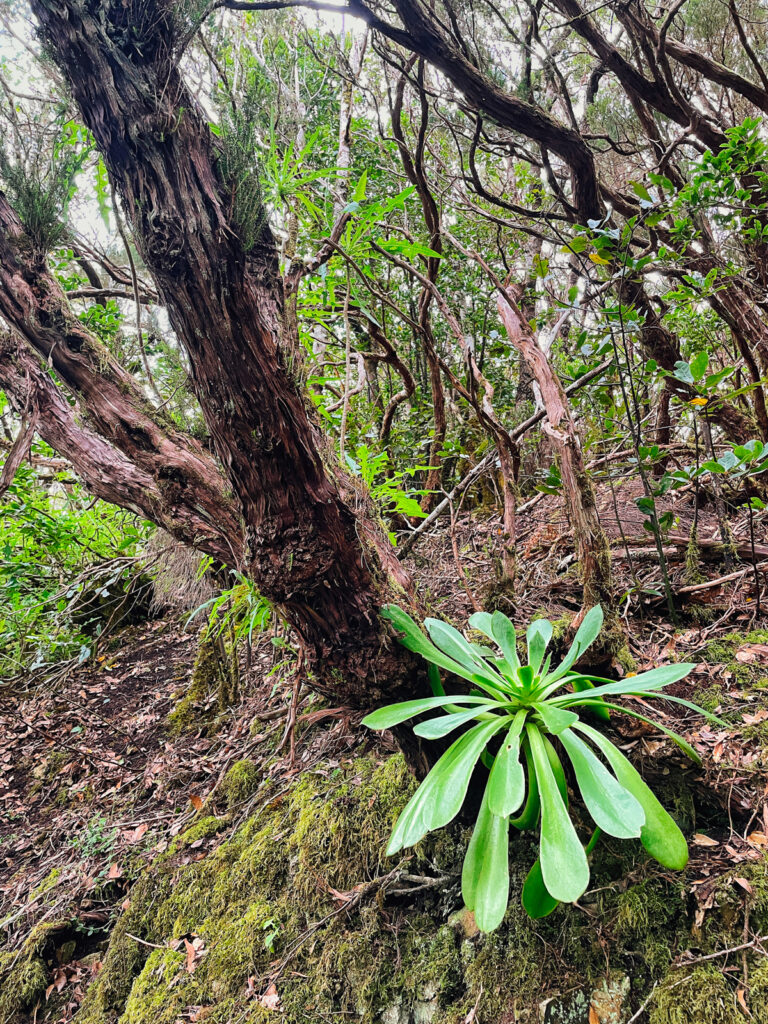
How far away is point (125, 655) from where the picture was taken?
4094 mm

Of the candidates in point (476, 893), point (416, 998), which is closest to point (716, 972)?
point (476, 893)

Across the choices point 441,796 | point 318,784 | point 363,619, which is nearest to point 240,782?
point 318,784

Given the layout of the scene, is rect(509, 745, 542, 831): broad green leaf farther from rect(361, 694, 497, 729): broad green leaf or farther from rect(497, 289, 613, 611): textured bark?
rect(497, 289, 613, 611): textured bark

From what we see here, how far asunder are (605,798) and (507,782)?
0.18 metres

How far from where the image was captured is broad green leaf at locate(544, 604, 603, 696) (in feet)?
3.95

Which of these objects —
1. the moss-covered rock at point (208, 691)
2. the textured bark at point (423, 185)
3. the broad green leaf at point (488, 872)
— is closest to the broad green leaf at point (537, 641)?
the broad green leaf at point (488, 872)

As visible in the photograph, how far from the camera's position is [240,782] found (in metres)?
2.14

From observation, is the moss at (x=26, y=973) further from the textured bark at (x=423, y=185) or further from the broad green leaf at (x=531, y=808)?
the textured bark at (x=423, y=185)

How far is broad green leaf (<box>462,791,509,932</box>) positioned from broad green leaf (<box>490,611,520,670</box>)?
1.15 feet

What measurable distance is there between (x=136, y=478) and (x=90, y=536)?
9.13 ft

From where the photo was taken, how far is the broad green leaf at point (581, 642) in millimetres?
1204

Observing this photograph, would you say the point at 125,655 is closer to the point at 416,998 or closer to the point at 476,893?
the point at 416,998

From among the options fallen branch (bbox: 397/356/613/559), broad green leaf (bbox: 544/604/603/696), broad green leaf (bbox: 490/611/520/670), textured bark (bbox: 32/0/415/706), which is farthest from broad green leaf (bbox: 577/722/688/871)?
fallen branch (bbox: 397/356/613/559)

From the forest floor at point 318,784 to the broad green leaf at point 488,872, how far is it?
405 mm
